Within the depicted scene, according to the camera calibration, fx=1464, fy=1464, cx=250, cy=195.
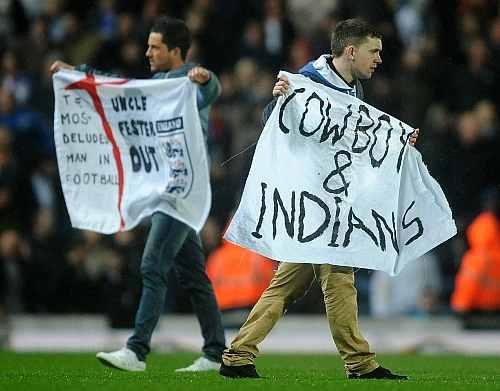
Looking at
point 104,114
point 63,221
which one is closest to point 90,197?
point 104,114

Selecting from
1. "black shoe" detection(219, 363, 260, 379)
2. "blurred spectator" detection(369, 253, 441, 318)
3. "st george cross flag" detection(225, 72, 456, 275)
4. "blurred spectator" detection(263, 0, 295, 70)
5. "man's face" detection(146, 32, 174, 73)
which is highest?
"blurred spectator" detection(263, 0, 295, 70)

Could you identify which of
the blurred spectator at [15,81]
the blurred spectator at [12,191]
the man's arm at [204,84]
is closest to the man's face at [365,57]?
the man's arm at [204,84]

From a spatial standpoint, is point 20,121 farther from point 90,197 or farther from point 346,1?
point 90,197

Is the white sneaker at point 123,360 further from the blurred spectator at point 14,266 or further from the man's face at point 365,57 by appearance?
the blurred spectator at point 14,266

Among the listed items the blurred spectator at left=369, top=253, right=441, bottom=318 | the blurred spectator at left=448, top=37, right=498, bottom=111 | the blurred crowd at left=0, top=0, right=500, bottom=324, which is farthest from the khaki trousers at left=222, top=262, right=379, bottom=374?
the blurred spectator at left=448, top=37, right=498, bottom=111

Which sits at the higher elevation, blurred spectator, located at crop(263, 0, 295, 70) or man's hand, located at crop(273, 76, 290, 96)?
blurred spectator, located at crop(263, 0, 295, 70)

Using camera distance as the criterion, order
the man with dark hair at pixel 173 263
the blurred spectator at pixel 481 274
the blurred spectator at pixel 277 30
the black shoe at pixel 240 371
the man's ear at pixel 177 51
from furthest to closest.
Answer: the blurred spectator at pixel 277 30
the blurred spectator at pixel 481 274
the man's ear at pixel 177 51
the man with dark hair at pixel 173 263
the black shoe at pixel 240 371

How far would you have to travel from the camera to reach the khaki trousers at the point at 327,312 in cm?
801

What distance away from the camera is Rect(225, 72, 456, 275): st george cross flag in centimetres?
817

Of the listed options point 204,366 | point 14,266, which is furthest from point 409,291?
point 204,366

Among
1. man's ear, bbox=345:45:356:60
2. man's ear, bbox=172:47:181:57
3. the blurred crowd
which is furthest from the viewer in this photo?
the blurred crowd

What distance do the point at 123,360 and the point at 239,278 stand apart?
5573 millimetres

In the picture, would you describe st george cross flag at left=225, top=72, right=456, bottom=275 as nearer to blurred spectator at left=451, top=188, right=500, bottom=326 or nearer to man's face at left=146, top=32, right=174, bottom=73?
man's face at left=146, top=32, right=174, bottom=73

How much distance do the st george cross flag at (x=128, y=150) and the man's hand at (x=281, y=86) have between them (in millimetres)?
1219
